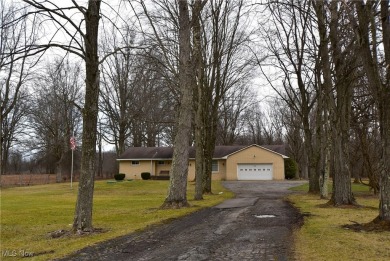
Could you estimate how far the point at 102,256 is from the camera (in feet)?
22.3

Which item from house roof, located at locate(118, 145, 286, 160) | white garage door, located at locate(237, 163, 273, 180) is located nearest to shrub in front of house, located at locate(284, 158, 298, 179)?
house roof, located at locate(118, 145, 286, 160)

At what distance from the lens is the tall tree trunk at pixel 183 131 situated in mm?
15625

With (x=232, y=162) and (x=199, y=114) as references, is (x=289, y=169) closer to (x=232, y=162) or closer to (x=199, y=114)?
(x=232, y=162)

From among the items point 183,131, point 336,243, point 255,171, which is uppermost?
point 183,131

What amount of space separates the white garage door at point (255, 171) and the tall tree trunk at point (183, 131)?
31.9 metres

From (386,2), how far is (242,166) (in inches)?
1527

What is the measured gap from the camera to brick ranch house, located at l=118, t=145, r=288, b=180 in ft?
153

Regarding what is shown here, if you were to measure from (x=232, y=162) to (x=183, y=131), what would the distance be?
32224 millimetres

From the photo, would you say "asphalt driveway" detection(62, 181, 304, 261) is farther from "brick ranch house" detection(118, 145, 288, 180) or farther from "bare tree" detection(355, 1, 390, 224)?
"brick ranch house" detection(118, 145, 288, 180)

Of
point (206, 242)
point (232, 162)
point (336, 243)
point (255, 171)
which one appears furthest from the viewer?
point (232, 162)

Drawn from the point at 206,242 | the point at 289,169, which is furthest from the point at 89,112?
the point at 289,169

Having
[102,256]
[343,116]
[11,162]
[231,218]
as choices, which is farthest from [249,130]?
[102,256]

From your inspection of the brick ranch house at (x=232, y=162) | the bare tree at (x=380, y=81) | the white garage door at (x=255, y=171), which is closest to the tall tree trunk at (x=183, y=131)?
the bare tree at (x=380, y=81)

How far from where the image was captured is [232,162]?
156ft
